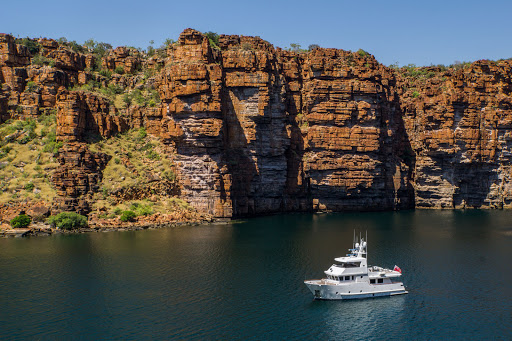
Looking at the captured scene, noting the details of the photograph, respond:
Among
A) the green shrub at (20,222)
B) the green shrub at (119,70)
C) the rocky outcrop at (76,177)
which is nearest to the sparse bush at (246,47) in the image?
the green shrub at (119,70)

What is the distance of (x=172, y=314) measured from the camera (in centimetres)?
5566

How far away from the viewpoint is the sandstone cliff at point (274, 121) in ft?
410

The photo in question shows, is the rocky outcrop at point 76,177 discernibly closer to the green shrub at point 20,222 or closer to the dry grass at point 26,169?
the dry grass at point 26,169

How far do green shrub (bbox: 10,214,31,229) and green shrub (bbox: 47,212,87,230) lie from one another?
4.57m

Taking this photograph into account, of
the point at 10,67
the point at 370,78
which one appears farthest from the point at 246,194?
the point at 10,67

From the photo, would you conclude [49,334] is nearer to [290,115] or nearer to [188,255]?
[188,255]

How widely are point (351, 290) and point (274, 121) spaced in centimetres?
8394

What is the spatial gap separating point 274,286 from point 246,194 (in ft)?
233

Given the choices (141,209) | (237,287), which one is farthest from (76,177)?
(237,287)

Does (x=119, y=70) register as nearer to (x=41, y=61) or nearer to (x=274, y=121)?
(x=41, y=61)

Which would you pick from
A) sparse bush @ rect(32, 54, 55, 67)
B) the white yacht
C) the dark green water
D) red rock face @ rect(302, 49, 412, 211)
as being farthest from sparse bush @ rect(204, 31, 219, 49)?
the white yacht

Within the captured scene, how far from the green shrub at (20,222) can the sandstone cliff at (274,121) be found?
9021 millimetres

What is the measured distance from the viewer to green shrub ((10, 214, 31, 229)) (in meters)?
104

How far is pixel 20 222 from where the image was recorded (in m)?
104
